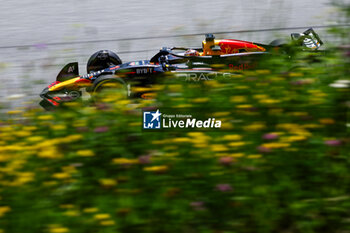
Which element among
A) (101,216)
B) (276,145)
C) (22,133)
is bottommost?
(101,216)

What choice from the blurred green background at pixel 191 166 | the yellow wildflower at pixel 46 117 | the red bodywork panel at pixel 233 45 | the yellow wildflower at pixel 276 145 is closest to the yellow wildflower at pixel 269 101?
the blurred green background at pixel 191 166

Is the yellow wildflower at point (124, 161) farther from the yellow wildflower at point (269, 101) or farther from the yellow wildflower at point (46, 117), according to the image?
the yellow wildflower at point (269, 101)

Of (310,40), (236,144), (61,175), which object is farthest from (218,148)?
(310,40)

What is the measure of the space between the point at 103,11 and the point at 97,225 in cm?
1022

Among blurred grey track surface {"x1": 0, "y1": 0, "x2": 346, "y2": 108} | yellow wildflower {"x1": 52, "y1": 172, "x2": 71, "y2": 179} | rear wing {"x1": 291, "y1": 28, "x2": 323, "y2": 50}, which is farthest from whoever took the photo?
blurred grey track surface {"x1": 0, "y1": 0, "x2": 346, "y2": 108}

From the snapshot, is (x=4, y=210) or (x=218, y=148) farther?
(x=218, y=148)

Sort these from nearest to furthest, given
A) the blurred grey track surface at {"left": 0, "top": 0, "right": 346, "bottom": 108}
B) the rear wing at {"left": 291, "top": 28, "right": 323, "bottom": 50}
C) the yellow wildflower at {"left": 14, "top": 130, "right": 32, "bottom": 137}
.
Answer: the yellow wildflower at {"left": 14, "top": 130, "right": 32, "bottom": 137}
the rear wing at {"left": 291, "top": 28, "right": 323, "bottom": 50}
the blurred grey track surface at {"left": 0, "top": 0, "right": 346, "bottom": 108}

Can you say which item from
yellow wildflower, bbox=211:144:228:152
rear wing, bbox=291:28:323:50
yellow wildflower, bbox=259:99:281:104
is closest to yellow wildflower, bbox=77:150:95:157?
yellow wildflower, bbox=211:144:228:152

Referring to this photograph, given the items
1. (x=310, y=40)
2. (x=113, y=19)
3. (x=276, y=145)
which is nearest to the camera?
(x=276, y=145)

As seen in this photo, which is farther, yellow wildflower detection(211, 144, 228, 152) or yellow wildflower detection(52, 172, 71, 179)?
yellow wildflower detection(211, 144, 228, 152)

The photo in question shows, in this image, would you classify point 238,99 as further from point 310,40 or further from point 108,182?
point 310,40

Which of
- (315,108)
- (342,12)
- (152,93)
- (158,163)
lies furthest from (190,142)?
(342,12)

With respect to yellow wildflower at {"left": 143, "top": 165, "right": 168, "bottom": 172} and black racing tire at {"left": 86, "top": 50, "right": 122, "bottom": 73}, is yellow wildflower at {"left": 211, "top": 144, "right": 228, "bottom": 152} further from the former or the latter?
black racing tire at {"left": 86, "top": 50, "right": 122, "bottom": 73}

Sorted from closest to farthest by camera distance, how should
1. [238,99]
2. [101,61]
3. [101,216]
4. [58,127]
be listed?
1. [101,216]
2. [58,127]
3. [238,99]
4. [101,61]
